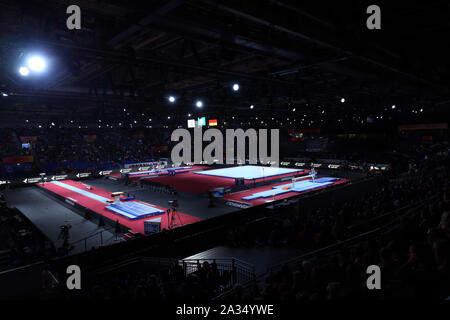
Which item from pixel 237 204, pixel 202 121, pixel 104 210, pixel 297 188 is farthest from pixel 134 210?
pixel 297 188

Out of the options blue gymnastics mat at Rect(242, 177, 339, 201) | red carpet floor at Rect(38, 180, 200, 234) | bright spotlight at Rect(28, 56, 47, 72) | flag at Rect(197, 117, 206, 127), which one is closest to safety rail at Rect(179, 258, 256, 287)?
red carpet floor at Rect(38, 180, 200, 234)

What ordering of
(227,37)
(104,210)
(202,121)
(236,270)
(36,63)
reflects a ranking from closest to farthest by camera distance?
(227,37), (36,63), (236,270), (104,210), (202,121)

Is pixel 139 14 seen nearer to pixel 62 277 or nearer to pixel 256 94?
pixel 62 277

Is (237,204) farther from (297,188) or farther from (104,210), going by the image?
(104,210)

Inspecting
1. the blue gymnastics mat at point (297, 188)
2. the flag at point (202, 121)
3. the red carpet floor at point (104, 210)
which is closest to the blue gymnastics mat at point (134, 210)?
the red carpet floor at point (104, 210)

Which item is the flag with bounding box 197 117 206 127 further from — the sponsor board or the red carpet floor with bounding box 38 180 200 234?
the red carpet floor with bounding box 38 180 200 234

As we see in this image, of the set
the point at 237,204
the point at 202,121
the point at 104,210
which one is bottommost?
the point at 104,210

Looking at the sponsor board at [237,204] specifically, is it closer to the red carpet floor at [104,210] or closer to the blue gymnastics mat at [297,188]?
the blue gymnastics mat at [297,188]

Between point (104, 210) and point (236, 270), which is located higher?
point (104, 210)

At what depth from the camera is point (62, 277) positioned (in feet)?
30.1

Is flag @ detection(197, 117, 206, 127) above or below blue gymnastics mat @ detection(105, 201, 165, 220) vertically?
above

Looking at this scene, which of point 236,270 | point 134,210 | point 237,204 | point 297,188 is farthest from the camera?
point 297,188

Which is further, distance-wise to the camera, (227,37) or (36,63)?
(36,63)
